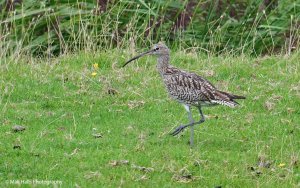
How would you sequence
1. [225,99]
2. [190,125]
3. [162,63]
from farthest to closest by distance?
[162,63] < [190,125] < [225,99]

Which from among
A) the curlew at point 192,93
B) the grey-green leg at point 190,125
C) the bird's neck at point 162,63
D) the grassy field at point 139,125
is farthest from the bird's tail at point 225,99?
the bird's neck at point 162,63

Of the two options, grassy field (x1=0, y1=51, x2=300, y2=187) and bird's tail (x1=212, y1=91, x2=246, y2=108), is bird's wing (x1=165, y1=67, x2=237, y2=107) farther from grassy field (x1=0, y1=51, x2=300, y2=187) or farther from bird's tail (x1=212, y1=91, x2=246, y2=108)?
Result: grassy field (x1=0, y1=51, x2=300, y2=187)

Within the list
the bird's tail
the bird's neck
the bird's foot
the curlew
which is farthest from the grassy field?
the bird's neck

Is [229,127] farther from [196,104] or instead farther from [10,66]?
[10,66]

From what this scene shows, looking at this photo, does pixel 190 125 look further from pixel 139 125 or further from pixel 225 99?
Result: pixel 139 125

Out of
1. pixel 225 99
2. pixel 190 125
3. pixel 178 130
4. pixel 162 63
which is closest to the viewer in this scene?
pixel 225 99

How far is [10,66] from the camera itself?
15352 mm

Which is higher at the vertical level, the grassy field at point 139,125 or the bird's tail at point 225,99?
the bird's tail at point 225,99

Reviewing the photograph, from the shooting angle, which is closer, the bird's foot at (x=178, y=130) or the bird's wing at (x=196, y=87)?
the bird's wing at (x=196, y=87)

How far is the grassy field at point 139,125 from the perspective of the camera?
33.6 ft

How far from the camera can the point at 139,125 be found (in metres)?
12.4

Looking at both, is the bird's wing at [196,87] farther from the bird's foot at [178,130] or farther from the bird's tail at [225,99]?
the bird's foot at [178,130]

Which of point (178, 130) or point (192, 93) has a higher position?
point (192, 93)

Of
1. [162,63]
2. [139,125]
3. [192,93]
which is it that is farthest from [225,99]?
[139,125]
